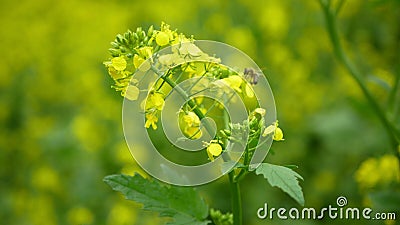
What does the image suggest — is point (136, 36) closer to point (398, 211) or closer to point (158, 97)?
point (158, 97)

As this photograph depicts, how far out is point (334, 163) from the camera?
2043 mm

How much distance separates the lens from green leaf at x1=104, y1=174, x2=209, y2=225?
2.95 ft

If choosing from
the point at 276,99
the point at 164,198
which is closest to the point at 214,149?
the point at 164,198

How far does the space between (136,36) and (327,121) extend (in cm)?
135

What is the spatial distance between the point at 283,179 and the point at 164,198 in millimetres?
196

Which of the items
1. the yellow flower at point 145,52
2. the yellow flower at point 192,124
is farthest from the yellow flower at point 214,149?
the yellow flower at point 145,52

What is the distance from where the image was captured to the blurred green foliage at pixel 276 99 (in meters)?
2.01

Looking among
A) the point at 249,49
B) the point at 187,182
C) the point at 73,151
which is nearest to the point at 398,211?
the point at 187,182

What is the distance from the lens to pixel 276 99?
2291mm

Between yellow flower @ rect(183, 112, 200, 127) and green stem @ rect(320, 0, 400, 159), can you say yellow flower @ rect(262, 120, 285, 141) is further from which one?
green stem @ rect(320, 0, 400, 159)

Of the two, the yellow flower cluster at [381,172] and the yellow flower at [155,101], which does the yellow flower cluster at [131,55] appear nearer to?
the yellow flower at [155,101]

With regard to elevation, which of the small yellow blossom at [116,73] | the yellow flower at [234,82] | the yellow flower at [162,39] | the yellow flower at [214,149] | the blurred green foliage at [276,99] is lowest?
the yellow flower at [214,149]

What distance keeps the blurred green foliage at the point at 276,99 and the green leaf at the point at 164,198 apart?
67cm

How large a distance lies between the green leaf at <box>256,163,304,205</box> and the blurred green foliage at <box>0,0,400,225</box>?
0.73 m
